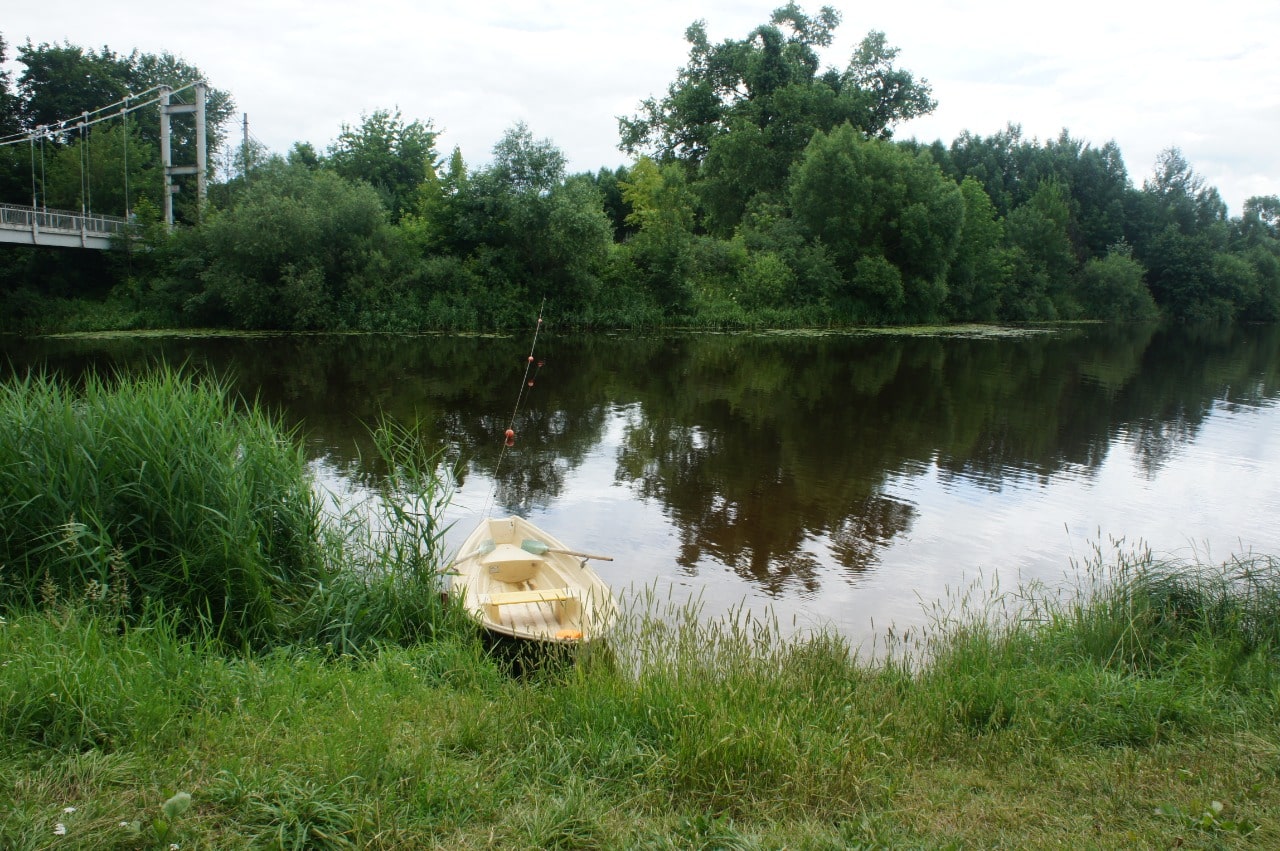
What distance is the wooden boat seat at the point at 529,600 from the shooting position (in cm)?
679

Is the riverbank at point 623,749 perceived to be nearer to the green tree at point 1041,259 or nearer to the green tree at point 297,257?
the green tree at point 297,257

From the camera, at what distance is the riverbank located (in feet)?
11.1

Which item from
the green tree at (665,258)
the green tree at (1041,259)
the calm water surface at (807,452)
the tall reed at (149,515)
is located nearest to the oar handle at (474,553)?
the tall reed at (149,515)

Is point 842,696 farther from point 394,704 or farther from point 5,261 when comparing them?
point 5,261

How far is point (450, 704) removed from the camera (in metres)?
4.51

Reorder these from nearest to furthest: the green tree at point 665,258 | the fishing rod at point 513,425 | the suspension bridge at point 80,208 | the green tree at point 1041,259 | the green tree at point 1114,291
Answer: the fishing rod at point 513,425 → the suspension bridge at point 80,208 → the green tree at point 665,258 → the green tree at point 1041,259 → the green tree at point 1114,291

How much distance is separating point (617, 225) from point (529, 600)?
53.7 m

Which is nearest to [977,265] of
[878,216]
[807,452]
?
[878,216]

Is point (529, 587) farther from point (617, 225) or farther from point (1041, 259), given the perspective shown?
point (1041, 259)

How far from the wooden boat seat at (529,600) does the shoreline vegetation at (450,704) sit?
0.46 m

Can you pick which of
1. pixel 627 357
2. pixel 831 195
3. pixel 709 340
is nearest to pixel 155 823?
pixel 627 357

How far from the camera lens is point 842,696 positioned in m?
5.11

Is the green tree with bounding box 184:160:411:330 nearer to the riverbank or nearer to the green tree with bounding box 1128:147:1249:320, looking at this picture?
the riverbank

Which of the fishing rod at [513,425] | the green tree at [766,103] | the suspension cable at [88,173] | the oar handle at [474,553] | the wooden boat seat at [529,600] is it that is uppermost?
the green tree at [766,103]
